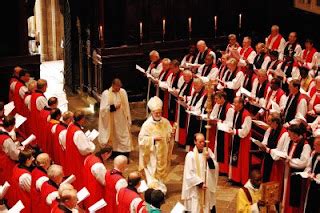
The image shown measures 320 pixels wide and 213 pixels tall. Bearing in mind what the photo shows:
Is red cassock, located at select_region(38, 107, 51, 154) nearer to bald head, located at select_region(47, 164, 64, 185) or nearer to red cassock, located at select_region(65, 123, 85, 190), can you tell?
red cassock, located at select_region(65, 123, 85, 190)

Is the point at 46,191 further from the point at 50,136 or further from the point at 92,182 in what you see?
the point at 50,136

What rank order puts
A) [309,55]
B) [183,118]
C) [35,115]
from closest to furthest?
[35,115] < [183,118] < [309,55]

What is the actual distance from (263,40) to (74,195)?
1226cm

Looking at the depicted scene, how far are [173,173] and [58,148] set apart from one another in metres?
2.62

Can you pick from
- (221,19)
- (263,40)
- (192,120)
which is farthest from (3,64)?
(263,40)

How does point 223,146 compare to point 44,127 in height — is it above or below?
below

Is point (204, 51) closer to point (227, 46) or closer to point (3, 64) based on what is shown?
point (227, 46)

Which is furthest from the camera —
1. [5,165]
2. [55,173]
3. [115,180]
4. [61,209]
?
[5,165]

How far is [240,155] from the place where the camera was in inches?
551

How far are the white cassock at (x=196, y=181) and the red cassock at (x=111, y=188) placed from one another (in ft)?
4.36

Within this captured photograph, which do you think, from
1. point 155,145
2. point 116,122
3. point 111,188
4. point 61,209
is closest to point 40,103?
Answer: point 116,122

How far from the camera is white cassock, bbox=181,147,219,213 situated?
38.1ft

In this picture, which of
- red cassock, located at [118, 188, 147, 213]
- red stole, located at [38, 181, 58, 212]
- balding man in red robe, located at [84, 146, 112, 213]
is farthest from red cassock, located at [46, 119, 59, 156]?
red cassock, located at [118, 188, 147, 213]

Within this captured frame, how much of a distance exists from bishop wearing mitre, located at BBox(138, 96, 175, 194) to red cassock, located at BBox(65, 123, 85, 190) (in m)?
1.20
